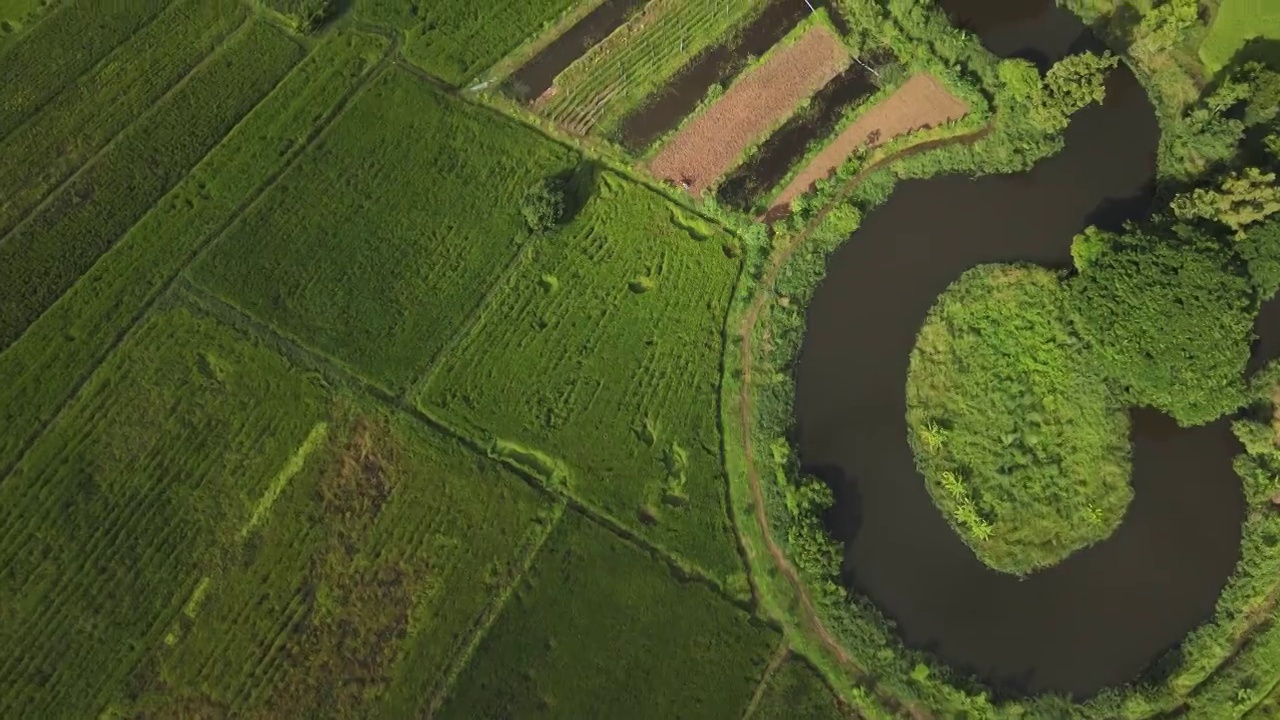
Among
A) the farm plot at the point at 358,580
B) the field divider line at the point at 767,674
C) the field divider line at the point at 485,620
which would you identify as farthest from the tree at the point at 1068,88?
the farm plot at the point at 358,580

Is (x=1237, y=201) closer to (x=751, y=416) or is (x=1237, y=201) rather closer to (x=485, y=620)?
(x=751, y=416)


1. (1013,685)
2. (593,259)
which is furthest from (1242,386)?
(593,259)

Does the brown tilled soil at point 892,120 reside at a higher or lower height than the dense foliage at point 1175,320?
higher

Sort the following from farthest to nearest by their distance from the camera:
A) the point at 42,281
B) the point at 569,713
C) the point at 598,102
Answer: the point at 598,102 < the point at 42,281 < the point at 569,713

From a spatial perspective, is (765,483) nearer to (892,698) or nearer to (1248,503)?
(892,698)

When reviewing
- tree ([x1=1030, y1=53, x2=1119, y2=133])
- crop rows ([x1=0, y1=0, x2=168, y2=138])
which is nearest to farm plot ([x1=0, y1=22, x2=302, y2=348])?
crop rows ([x1=0, y1=0, x2=168, y2=138])

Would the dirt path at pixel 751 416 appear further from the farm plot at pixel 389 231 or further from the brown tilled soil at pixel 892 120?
the farm plot at pixel 389 231
